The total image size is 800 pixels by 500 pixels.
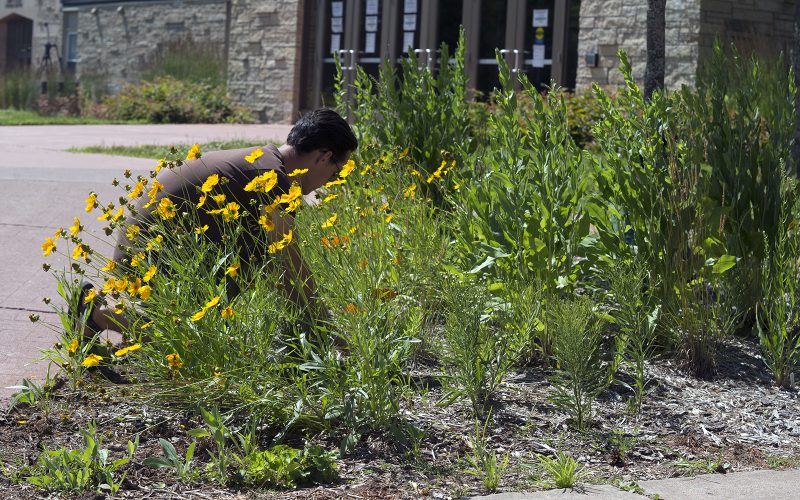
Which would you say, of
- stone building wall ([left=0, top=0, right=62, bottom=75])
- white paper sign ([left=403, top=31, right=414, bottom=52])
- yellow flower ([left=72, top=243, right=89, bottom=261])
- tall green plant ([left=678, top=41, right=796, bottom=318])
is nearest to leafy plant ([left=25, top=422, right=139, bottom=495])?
yellow flower ([left=72, top=243, right=89, bottom=261])

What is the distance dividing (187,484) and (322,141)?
1759mm

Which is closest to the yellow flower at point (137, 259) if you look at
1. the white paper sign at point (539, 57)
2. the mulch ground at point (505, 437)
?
the mulch ground at point (505, 437)

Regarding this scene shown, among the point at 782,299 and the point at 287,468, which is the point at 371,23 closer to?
the point at 782,299

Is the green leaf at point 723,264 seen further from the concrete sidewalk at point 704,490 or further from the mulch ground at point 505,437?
the concrete sidewalk at point 704,490

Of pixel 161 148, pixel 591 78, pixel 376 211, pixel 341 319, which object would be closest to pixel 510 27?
pixel 591 78

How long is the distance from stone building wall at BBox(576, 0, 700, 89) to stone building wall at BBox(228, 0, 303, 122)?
19.1 ft

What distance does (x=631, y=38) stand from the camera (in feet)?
48.6

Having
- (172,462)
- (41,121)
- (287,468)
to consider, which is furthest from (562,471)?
(41,121)

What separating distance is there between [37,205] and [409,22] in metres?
11.1

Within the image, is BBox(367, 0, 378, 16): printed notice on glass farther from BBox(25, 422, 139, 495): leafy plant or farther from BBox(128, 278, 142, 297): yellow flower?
BBox(25, 422, 139, 495): leafy plant

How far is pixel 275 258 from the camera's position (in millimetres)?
3846

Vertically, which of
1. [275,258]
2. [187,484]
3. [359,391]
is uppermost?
[275,258]

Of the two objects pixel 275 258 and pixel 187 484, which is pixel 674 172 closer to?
pixel 275 258

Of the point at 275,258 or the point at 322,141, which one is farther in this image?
the point at 322,141
